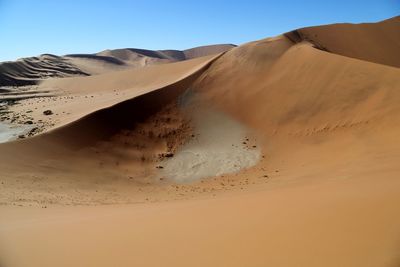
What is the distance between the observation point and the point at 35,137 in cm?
1181

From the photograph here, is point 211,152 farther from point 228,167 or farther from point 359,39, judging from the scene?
point 359,39

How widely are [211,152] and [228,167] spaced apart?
130 cm

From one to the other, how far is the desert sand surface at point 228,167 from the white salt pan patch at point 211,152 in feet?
0.22

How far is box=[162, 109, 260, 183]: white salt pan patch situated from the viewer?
1190 centimetres

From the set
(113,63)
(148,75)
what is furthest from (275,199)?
(113,63)

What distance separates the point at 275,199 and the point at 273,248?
211cm

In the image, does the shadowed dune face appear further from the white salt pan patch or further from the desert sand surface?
the white salt pan patch

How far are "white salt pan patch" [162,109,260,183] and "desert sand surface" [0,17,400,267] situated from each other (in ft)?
0.22

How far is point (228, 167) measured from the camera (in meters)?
12.0

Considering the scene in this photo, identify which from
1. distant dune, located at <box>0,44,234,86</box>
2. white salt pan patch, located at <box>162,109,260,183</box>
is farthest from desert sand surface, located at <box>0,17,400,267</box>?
distant dune, located at <box>0,44,234,86</box>

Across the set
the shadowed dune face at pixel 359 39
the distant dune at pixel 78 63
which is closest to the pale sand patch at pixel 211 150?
the shadowed dune face at pixel 359 39

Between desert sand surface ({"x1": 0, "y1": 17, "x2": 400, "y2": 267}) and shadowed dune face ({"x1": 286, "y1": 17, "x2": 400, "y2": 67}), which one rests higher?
shadowed dune face ({"x1": 286, "y1": 17, "x2": 400, "y2": 67})

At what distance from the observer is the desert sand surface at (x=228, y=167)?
3.53 metres

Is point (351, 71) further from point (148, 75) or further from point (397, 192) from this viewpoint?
point (148, 75)
